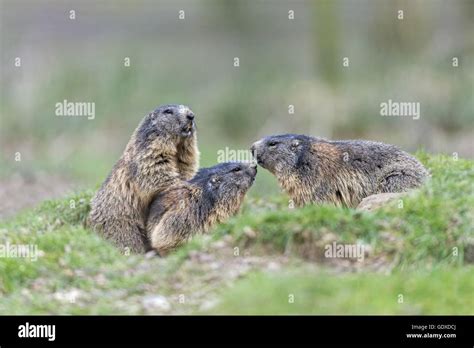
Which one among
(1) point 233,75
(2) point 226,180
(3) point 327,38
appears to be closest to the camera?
(2) point 226,180

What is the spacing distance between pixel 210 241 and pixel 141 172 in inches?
88.3

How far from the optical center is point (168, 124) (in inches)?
430

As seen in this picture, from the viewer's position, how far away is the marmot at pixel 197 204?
33.3 feet

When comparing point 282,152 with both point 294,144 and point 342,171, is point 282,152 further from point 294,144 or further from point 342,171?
point 342,171

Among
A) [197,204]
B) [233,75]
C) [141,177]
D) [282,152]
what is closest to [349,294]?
[197,204]

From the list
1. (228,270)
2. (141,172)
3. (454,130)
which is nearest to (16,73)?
(454,130)

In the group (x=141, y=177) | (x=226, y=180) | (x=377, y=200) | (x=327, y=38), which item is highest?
(x=327, y=38)

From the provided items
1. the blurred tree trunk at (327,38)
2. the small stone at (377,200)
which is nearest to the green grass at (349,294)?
the small stone at (377,200)

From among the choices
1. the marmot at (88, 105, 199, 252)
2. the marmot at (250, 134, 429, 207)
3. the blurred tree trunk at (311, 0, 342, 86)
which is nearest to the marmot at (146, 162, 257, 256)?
the marmot at (88, 105, 199, 252)

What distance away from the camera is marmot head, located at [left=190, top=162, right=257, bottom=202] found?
10.4 meters

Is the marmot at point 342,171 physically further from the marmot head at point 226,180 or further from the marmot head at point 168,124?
the marmot head at point 168,124

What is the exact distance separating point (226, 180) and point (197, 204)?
44 cm

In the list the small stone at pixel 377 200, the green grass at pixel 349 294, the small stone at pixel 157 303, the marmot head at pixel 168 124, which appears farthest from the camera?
the marmot head at pixel 168 124
